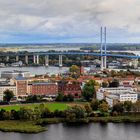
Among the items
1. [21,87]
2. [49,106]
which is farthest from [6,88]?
[49,106]

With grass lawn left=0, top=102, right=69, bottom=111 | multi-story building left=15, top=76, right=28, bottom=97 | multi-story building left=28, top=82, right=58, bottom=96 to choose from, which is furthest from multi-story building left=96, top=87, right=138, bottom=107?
multi-story building left=15, top=76, right=28, bottom=97

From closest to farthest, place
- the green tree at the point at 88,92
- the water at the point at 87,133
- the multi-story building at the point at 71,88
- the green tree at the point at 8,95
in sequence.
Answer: the water at the point at 87,133 → the green tree at the point at 8,95 → the green tree at the point at 88,92 → the multi-story building at the point at 71,88

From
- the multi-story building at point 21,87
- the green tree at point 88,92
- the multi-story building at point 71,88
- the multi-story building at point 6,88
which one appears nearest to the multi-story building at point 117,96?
the green tree at point 88,92

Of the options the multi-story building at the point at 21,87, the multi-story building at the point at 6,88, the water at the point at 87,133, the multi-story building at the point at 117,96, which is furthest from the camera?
the multi-story building at the point at 21,87

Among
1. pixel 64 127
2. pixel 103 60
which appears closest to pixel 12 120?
pixel 64 127

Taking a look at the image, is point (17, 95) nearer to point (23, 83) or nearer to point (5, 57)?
point (23, 83)

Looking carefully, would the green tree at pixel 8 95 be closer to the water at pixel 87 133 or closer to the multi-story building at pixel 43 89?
the multi-story building at pixel 43 89

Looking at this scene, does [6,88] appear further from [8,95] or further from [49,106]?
[49,106]

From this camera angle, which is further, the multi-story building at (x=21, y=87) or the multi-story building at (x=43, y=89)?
the multi-story building at (x=43, y=89)
